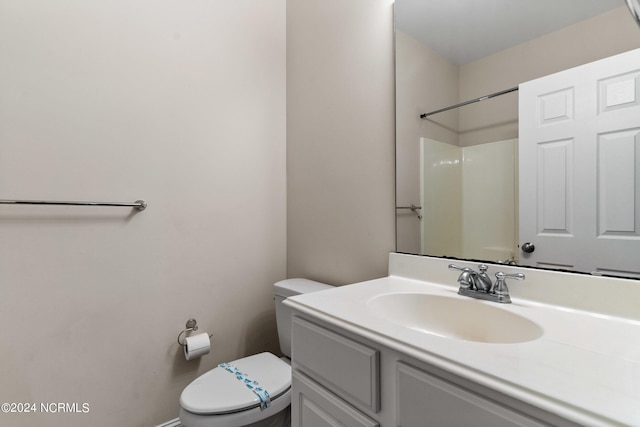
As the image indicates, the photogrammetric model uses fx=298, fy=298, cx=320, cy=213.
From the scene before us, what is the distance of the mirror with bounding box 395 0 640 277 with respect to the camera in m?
0.83

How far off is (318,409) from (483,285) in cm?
58

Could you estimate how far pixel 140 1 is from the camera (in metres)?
1.31

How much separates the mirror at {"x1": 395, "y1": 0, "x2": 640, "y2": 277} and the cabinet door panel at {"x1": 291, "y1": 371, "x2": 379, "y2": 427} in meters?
0.62

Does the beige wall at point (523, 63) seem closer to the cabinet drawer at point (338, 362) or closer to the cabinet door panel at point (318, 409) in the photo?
the cabinet drawer at point (338, 362)

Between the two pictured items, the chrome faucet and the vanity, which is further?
the chrome faucet

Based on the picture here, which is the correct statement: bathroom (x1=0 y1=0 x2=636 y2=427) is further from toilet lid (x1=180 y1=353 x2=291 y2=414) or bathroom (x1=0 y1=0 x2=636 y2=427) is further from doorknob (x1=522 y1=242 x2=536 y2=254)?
doorknob (x1=522 y1=242 x2=536 y2=254)

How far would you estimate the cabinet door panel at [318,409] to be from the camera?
26.6 inches

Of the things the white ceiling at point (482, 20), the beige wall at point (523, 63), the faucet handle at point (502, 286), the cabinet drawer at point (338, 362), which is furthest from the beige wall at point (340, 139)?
the cabinet drawer at point (338, 362)

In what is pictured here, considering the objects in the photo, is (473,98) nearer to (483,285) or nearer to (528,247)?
(528,247)

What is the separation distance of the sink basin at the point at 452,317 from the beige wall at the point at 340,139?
0.33 meters

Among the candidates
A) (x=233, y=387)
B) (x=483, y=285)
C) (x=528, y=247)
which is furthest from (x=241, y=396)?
(x=528, y=247)

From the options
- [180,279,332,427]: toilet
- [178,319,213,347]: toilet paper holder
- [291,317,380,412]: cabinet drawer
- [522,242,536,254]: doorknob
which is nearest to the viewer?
[291,317,380,412]: cabinet drawer

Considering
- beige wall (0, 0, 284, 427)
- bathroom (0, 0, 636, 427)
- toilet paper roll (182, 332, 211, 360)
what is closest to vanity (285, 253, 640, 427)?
bathroom (0, 0, 636, 427)

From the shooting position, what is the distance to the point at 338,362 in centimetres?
71
